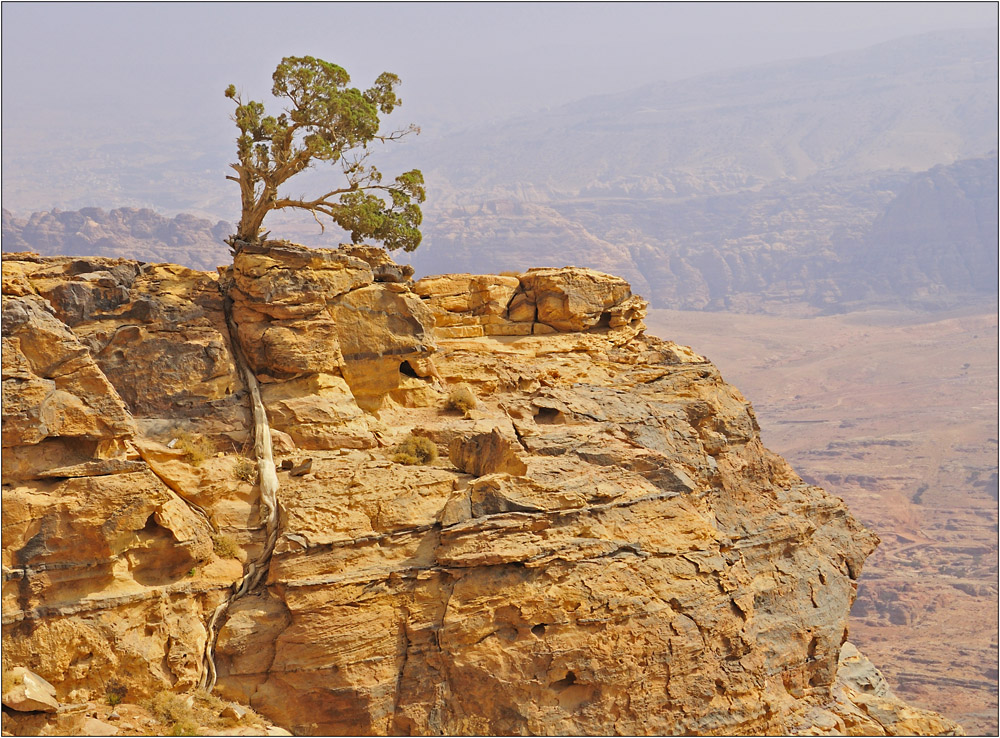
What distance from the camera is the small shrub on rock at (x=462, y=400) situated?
88.9 feet

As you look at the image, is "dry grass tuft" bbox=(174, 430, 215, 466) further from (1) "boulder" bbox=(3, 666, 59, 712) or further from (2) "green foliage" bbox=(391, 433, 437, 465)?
(1) "boulder" bbox=(3, 666, 59, 712)

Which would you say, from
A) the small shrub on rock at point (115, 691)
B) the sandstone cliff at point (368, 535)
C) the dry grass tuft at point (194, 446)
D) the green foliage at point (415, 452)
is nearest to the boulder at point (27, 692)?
the sandstone cliff at point (368, 535)

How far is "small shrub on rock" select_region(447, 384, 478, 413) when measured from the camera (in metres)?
27.1

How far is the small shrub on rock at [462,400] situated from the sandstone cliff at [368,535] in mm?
109

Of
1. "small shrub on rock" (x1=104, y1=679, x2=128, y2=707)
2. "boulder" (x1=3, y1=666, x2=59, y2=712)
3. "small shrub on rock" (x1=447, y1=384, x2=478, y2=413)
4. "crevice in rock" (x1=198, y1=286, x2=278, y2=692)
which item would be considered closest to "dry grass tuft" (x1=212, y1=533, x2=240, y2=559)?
"crevice in rock" (x1=198, y1=286, x2=278, y2=692)

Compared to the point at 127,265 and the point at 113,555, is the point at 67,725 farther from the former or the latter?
the point at 127,265

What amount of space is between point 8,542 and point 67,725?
12.2 feet

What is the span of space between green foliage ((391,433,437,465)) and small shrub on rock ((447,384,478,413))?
2.32 meters

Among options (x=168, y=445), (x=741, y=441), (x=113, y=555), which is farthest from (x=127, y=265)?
(x=741, y=441)

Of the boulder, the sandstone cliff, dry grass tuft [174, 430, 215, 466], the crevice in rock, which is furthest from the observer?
dry grass tuft [174, 430, 215, 466]

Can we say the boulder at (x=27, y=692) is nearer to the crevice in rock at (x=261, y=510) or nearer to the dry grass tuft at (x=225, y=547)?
the crevice in rock at (x=261, y=510)

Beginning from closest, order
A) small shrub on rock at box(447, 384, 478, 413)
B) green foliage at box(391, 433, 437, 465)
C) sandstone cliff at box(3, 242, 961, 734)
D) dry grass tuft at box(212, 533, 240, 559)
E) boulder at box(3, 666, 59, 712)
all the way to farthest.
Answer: boulder at box(3, 666, 59, 712), sandstone cliff at box(3, 242, 961, 734), dry grass tuft at box(212, 533, 240, 559), green foliage at box(391, 433, 437, 465), small shrub on rock at box(447, 384, 478, 413)

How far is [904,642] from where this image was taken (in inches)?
3435

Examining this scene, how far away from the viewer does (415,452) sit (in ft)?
80.7
